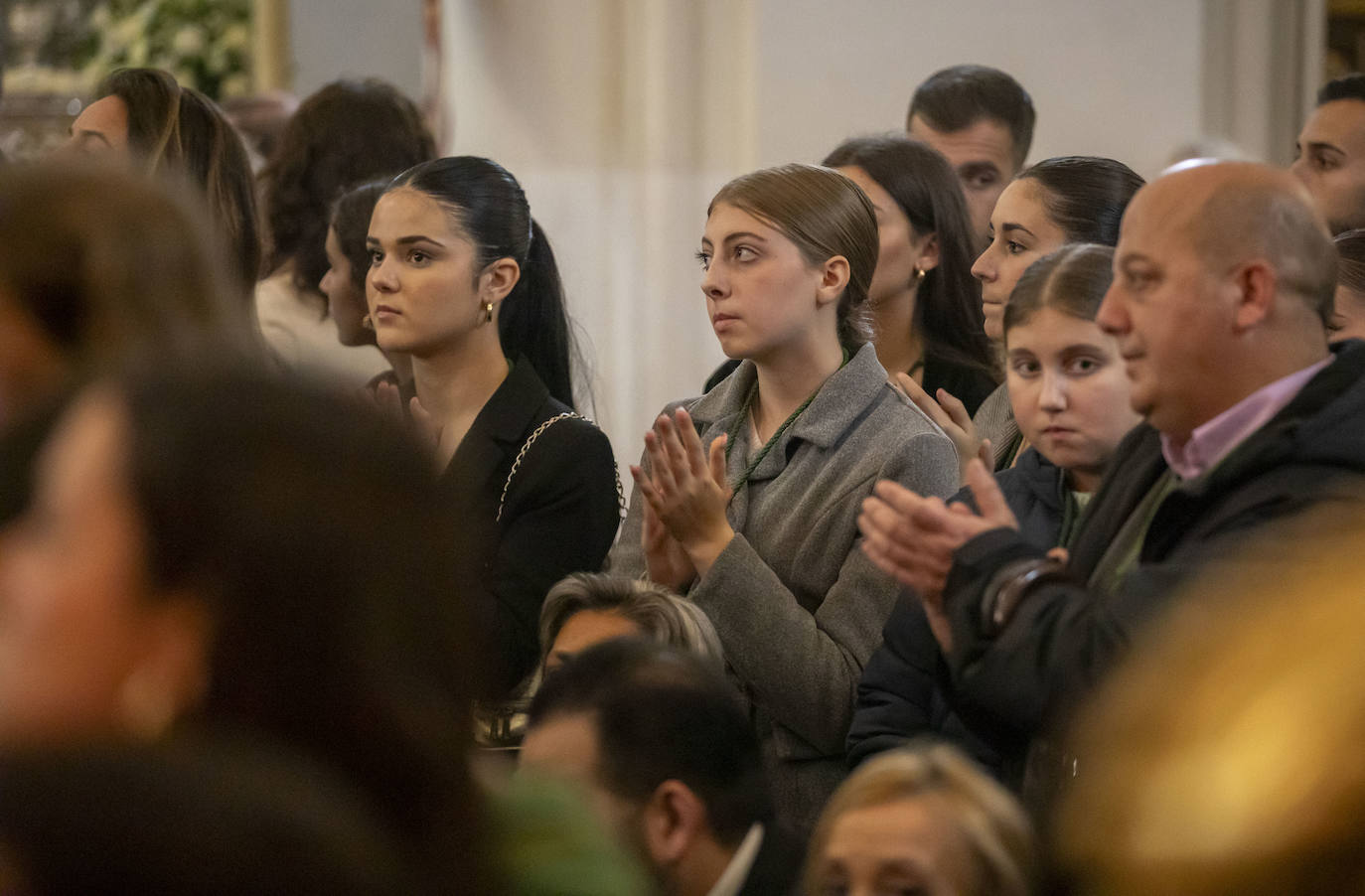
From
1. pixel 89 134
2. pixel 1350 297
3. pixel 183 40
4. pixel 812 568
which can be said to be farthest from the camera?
pixel 183 40

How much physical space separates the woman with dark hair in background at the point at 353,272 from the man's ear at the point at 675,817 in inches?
66.9

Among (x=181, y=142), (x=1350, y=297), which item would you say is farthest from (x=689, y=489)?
(x=181, y=142)

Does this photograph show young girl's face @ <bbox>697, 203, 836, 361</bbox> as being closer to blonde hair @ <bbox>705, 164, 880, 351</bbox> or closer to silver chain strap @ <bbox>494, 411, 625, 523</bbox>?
blonde hair @ <bbox>705, 164, 880, 351</bbox>

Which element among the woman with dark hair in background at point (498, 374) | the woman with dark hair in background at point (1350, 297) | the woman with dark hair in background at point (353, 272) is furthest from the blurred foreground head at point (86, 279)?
the woman with dark hair in background at point (353, 272)

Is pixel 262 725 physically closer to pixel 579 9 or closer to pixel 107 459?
pixel 107 459

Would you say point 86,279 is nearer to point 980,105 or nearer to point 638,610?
point 638,610

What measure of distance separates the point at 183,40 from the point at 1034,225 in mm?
4799

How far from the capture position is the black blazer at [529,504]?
117 inches

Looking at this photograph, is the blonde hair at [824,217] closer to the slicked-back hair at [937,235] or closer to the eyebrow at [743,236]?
the eyebrow at [743,236]

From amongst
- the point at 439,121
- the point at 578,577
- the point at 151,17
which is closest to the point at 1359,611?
the point at 578,577

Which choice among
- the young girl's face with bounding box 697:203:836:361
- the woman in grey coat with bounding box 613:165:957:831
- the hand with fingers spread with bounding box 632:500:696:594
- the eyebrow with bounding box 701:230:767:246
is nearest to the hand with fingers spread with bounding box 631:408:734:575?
the woman in grey coat with bounding box 613:165:957:831

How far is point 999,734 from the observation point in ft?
6.93

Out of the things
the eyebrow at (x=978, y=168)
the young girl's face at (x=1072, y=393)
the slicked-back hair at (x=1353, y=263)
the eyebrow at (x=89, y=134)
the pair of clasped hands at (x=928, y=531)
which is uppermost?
the eyebrow at (x=89, y=134)

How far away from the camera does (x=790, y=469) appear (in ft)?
9.53
